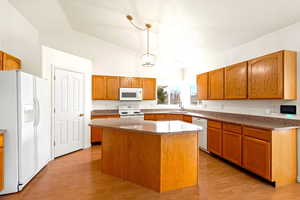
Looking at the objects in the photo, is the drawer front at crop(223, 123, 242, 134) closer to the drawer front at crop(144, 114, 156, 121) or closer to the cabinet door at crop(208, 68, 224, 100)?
the cabinet door at crop(208, 68, 224, 100)

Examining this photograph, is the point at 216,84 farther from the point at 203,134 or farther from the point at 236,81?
the point at 203,134

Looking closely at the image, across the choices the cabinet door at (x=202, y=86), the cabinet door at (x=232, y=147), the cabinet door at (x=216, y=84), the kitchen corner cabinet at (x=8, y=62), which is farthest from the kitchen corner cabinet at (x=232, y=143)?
the kitchen corner cabinet at (x=8, y=62)

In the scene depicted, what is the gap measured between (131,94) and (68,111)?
1.96m

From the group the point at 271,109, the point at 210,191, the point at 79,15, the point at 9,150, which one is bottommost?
the point at 210,191

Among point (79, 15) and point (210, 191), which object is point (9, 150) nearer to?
point (210, 191)

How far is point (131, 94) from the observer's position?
5.35 metres

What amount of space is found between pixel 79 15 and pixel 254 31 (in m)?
3.84

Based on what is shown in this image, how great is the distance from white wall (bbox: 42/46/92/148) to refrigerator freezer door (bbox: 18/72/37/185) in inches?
45.2

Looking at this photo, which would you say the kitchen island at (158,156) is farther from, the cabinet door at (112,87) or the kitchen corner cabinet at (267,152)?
the cabinet door at (112,87)

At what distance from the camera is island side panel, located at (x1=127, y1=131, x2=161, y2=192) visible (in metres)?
2.33

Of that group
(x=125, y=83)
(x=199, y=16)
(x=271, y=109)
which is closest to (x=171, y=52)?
(x=125, y=83)

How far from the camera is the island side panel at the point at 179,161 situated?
7.63 ft

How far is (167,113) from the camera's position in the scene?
5371mm

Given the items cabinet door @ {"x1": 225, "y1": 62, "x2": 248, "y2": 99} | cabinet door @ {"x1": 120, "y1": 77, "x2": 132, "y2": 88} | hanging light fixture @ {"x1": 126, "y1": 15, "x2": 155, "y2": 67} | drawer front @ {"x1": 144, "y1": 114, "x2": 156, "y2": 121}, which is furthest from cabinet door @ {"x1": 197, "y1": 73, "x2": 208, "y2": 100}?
cabinet door @ {"x1": 120, "y1": 77, "x2": 132, "y2": 88}
